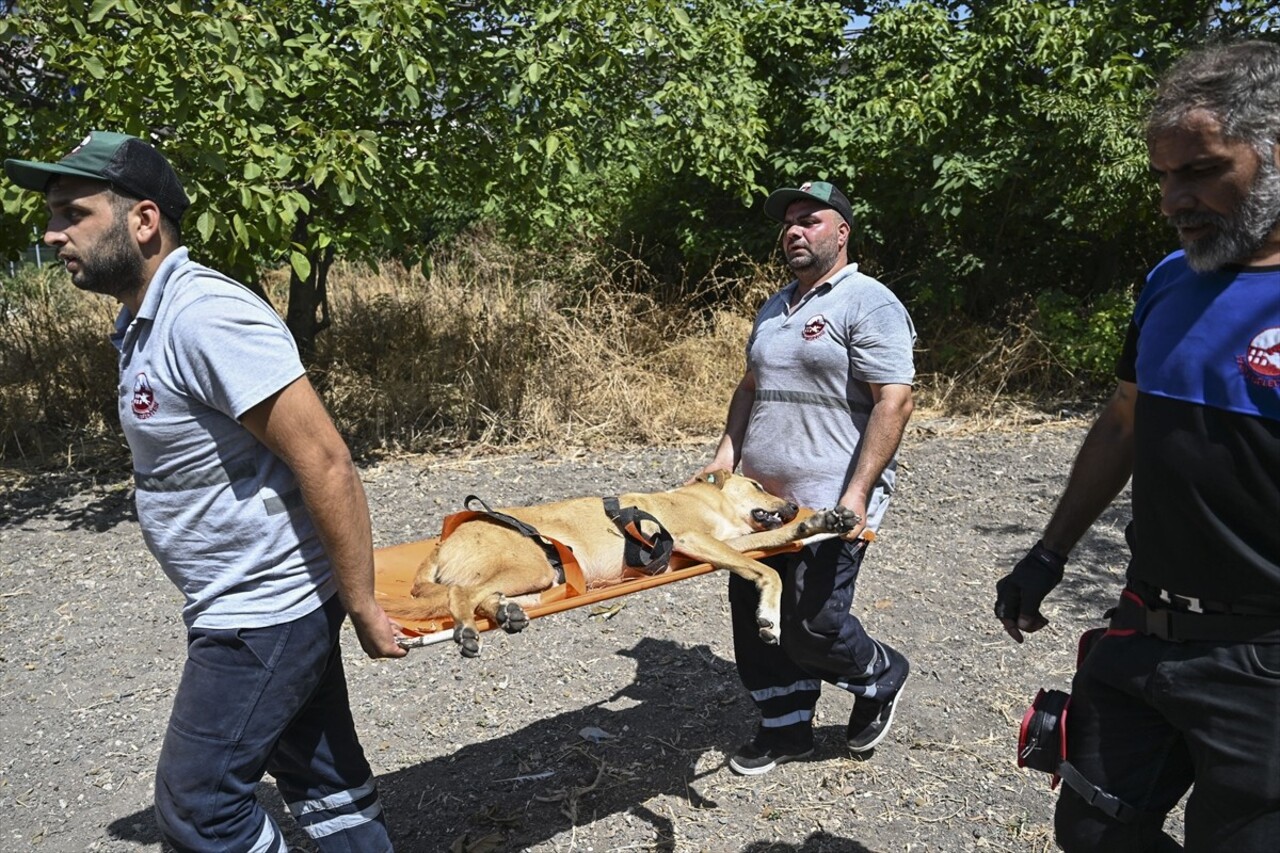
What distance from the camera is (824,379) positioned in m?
3.84

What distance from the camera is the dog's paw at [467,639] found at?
9.97 ft

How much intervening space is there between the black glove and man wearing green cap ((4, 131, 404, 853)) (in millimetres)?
1583

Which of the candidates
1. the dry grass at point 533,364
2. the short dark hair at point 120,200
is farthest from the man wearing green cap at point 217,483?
the dry grass at point 533,364

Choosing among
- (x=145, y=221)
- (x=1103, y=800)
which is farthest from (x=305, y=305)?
(x=1103, y=800)

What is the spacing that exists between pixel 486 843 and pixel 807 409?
1915 millimetres

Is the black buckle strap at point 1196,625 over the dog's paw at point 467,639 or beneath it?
over

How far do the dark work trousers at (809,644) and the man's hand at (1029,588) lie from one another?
42.3 inches

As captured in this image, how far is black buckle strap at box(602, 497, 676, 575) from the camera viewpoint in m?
3.86

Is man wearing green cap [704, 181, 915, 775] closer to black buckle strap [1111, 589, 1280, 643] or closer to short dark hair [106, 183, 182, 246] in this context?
black buckle strap [1111, 589, 1280, 643]

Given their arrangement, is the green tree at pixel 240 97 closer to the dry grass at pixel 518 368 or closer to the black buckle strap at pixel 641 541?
the dry grass at pixel 518 368

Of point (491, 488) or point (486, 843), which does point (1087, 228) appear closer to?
point (491, 488)

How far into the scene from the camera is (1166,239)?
1030 cm

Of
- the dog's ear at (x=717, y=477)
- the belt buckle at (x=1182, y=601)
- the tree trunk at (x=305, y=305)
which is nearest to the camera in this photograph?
the belt buckle at (x=1182, y=601)

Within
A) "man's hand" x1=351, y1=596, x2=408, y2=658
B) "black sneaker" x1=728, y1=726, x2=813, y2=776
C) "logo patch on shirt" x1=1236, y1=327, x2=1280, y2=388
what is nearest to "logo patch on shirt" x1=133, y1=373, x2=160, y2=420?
"man's hand" x1=351, y1=596, x2=408, y2=658
